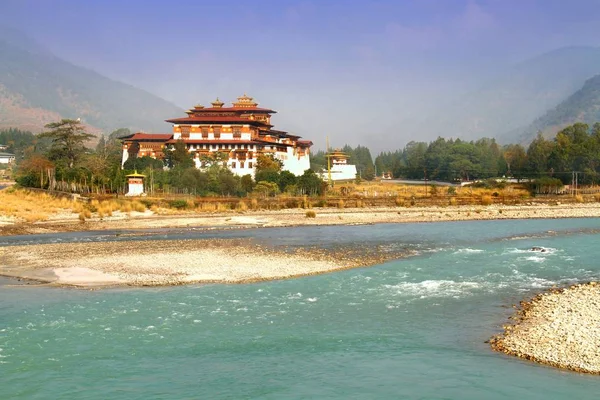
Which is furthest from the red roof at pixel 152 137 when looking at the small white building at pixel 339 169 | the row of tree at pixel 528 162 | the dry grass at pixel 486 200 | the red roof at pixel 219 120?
the dry grass at pixel 486 200

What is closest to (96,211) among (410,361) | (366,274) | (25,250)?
(25,250)

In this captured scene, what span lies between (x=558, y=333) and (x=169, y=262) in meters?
18.8

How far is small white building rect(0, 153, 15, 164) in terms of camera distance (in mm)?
184500

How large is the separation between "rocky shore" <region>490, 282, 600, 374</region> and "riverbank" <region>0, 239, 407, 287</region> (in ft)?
34.5

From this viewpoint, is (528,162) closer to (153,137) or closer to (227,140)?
(227,140)

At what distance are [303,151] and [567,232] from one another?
72704 millimetres

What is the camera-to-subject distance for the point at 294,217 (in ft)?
186

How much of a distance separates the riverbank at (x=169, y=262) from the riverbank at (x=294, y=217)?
1239cm

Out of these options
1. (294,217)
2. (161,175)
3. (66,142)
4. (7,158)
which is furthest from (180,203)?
(7,158)

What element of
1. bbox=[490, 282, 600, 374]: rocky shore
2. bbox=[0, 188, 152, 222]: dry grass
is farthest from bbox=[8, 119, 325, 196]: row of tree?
bbox=[490, 282, 600, 374]: rocky shore

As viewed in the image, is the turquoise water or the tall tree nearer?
the turquoise water

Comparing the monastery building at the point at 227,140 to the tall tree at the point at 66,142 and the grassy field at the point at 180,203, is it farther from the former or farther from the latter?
the grassy field at the point at 180,203

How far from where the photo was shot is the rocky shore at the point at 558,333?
1497 cm

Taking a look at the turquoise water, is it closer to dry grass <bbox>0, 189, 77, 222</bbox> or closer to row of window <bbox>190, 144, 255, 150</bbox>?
dry grass <bbox>0, 189, 77, 222</bbox>
